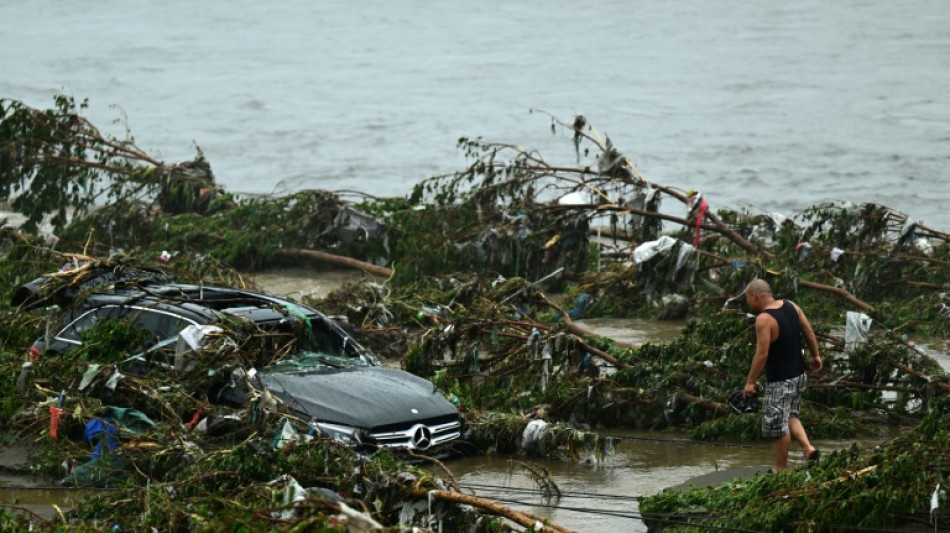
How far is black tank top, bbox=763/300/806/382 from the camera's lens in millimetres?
11062

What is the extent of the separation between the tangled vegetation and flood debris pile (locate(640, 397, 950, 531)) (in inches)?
1.1

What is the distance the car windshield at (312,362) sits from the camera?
1268cm

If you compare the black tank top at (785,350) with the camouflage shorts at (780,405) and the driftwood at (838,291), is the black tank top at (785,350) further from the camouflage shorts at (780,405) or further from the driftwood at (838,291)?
the driftwood at (838,291)

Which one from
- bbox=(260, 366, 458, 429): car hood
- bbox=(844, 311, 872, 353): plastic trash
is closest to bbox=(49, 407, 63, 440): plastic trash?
bbox=(260, 366, 458, 429): car hood

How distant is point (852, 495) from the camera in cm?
864

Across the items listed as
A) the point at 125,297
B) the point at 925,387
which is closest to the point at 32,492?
the point at 125,297

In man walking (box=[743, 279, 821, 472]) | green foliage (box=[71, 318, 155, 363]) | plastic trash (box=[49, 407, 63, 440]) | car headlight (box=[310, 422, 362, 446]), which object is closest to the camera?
man walking (box=[743, 279, 821, 472])

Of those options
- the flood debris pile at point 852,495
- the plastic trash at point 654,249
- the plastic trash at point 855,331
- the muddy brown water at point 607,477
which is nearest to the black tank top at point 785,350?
the muddy brown water at point 607,477

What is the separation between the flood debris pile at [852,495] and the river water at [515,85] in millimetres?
20597

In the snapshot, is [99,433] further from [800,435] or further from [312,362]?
[800,435]

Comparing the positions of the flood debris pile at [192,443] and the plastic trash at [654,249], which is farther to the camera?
the plastic trash at [654,249]

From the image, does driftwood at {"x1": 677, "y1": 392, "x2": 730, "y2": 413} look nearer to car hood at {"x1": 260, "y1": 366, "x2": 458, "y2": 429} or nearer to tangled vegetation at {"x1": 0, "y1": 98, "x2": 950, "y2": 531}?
tangled vegetation at {"x1": 0, "y1": 98, "x2": 950, "y2": 531}

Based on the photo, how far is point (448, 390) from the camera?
46.4 ft

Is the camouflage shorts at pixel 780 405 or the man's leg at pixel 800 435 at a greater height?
the camouflage shorts at pixel 780 405
